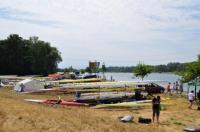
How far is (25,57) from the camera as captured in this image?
4321 inches

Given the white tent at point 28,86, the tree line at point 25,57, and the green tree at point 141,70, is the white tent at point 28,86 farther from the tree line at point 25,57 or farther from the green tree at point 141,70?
the tree line at point 25,57

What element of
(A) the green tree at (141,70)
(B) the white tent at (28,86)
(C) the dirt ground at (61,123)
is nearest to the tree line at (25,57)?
(A) the green tree at (141,70)

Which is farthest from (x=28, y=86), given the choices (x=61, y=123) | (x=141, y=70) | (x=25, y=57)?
(x=25, y=57)

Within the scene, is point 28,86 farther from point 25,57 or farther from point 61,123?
point 25,57

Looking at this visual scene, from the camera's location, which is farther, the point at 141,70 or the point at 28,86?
the point at 141,70


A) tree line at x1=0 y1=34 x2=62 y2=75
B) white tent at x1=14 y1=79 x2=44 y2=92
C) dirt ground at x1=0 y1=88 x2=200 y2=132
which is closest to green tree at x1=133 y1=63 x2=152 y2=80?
white tent at x1=14 y1=79 x2=44 y2=92

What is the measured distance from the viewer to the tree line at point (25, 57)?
352 ft

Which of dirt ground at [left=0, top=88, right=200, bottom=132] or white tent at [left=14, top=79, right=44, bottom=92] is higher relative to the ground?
white tent at [left=14, top=79, right=44, bottom=92]

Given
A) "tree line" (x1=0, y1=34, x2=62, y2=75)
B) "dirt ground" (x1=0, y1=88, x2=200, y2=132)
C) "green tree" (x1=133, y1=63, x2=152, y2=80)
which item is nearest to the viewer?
"dirt ground" (x1=0, y1=88, x2=200, y2=132)

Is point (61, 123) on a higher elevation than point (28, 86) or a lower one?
lower

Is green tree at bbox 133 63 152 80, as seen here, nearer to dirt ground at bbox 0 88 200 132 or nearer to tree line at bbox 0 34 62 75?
dirt ground at bbox 0 88 200 132

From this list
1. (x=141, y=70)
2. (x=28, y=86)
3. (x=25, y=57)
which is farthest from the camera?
(x=25, y=57)

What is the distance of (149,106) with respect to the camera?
35.5 meters

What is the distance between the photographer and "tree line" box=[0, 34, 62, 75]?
10738 centimetres
